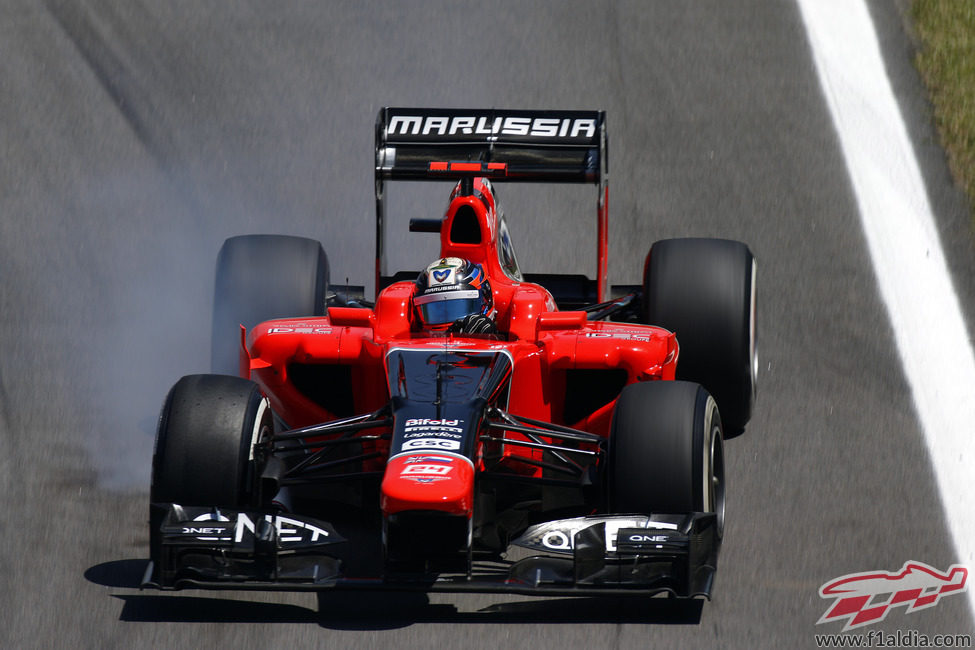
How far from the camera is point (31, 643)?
24.6ft

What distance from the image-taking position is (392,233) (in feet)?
43.9

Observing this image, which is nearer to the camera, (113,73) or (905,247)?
(905,247)

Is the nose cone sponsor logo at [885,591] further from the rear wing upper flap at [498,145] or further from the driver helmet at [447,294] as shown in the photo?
the rear wing upper flap at [498,145]

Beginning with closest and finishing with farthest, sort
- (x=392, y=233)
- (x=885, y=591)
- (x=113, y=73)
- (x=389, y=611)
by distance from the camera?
(x=389, y=611) < (x=885, y=591) < (x=392, y=233) < (x=113, y=73)

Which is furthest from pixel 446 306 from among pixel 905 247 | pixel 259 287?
pixel 905 247

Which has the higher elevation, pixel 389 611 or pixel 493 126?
pixel 493 126

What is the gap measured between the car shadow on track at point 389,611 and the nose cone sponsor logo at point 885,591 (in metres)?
0.74

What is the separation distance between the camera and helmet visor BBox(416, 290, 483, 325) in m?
8.68

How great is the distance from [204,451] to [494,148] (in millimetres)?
3440

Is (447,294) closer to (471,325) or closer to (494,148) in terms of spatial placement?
(471,325)

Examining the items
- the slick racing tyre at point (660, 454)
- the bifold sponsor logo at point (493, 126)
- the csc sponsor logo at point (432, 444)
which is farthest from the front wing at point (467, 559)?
the bifold sponsor logo at point (493, 126)

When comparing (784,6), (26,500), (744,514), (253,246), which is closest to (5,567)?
(26,500)

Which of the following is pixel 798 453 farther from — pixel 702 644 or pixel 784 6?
pixel 784 6

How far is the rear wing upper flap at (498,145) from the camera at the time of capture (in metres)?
10.1
